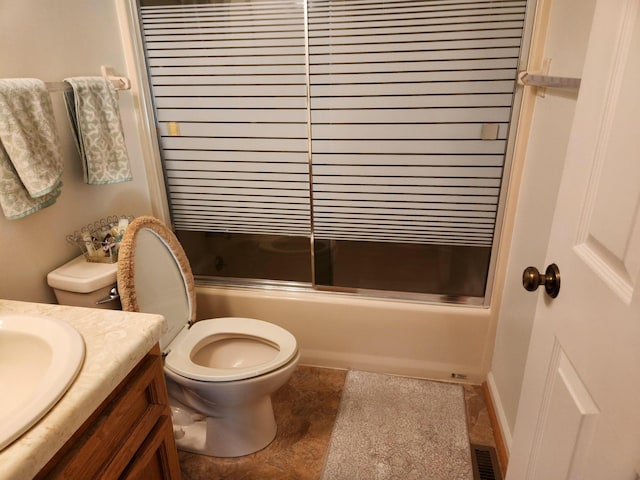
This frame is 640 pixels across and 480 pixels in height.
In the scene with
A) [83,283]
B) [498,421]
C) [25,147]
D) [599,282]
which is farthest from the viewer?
[498,421]

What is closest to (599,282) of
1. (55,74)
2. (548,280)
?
(548,280)

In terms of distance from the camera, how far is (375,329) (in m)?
2.05

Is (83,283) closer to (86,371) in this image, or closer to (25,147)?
(25,147)

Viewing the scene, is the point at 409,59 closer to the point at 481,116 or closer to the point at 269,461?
the point at 481,116

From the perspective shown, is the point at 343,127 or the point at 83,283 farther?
the point at 343,127

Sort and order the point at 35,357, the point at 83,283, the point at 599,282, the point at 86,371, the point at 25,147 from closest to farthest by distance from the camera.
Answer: the point at 599,282
the point at 86,371
the point at 35,357
the point at 25,147
the point at 83,283

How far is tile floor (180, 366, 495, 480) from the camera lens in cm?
163

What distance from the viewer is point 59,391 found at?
75 centimetres

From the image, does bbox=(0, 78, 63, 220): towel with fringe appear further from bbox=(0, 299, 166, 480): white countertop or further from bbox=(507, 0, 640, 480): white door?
bbox=(507, 0, 640, 480): white door

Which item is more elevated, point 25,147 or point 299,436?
point 25,147

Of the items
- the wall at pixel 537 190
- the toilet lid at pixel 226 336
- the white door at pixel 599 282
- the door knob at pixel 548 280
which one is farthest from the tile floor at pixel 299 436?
the door knob at pixel 548 280

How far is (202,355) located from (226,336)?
122mm

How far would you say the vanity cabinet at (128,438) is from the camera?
0.77 m

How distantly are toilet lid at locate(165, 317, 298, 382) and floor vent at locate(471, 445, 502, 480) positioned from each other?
817 millimetres
